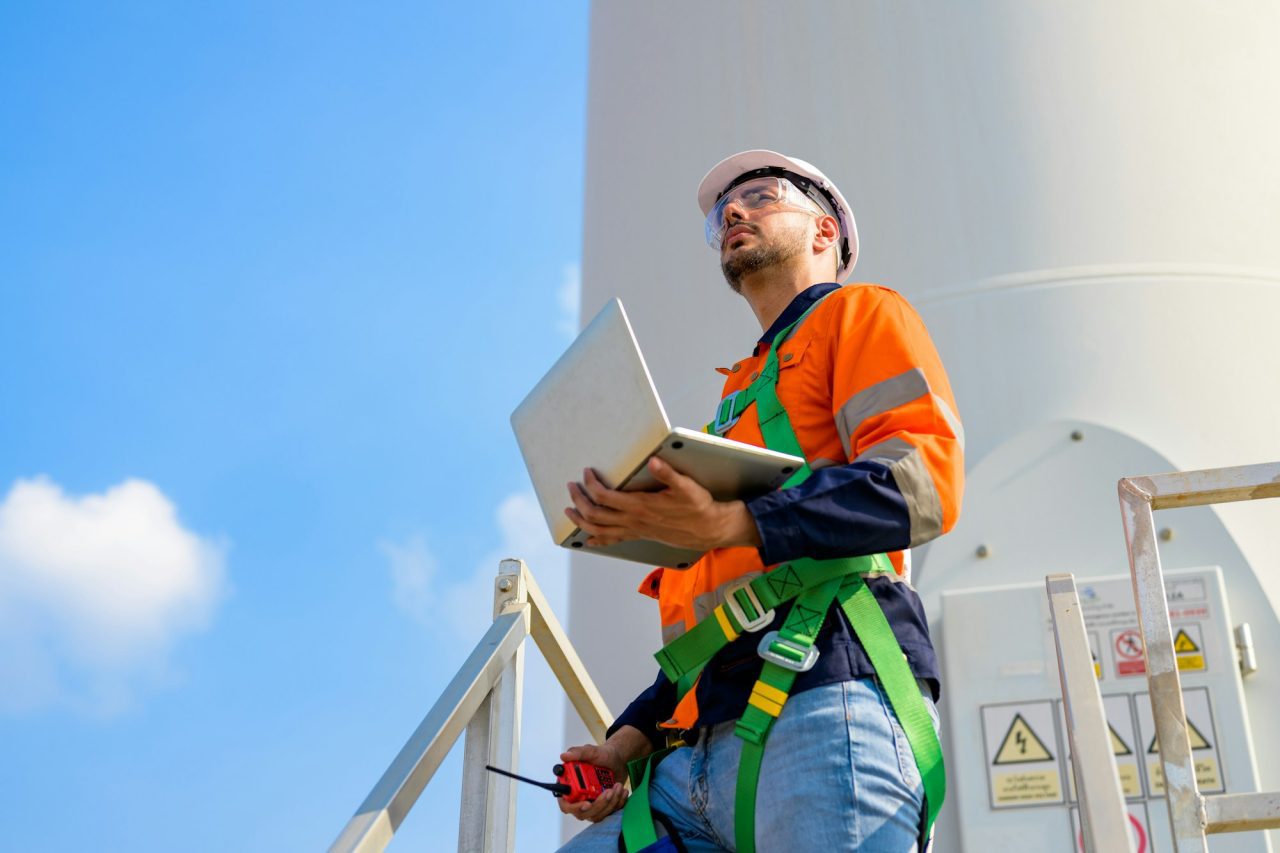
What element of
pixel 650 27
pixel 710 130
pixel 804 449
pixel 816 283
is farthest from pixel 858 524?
pixel 650 27

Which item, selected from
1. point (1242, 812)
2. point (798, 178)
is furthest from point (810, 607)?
point (798, 178)

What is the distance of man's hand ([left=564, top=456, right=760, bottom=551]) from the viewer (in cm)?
169

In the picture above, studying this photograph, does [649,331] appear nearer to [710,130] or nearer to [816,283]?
[710,130]

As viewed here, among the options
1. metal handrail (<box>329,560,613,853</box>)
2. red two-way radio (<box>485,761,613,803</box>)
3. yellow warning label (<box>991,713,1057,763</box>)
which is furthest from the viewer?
yellow warning label (<box>991,713,1057,763</box>)

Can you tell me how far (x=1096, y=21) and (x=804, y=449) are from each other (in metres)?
2.31

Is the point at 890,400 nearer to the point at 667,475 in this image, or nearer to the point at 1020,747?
the point at 667,475

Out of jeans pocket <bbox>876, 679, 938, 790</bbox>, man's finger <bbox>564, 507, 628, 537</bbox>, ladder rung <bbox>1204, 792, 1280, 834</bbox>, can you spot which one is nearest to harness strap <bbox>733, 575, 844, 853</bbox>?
jeans pocket <bbox>876, 679, 938, 790</bbox>

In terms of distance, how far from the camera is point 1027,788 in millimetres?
3010

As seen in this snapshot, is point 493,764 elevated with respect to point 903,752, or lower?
elevated

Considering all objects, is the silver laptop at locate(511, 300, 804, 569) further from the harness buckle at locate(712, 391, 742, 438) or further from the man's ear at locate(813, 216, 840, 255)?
the man's ear at locate(813, 216, 840, 255)

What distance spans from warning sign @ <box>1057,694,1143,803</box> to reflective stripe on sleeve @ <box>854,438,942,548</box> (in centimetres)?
140

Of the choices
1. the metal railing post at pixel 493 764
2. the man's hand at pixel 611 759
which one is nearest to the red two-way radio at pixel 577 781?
the man's hand at pixel 611 759

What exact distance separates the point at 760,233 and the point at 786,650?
33.3 inches

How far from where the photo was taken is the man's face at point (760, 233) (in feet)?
7.63
